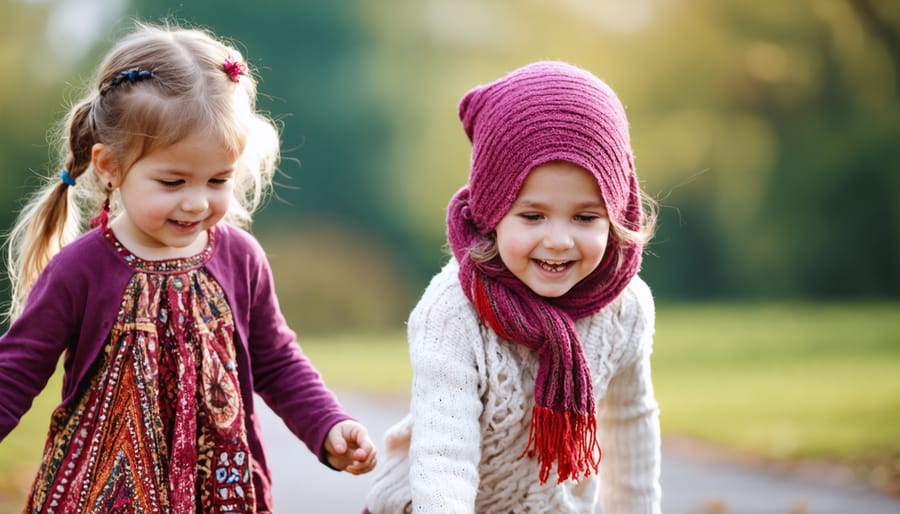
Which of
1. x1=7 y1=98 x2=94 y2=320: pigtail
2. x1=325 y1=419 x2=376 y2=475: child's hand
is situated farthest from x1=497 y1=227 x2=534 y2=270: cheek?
x1=7 y1=98 x2=94 y2=320: pigtail

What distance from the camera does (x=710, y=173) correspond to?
26.6 ft

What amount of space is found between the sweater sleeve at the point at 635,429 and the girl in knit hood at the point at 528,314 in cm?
1

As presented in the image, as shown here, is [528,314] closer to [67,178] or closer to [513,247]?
[513,247]

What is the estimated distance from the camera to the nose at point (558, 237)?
2475 millimetres

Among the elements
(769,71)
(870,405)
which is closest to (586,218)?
(870,405)

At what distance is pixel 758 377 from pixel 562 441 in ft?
15.6

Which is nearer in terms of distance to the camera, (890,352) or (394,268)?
(890,352)

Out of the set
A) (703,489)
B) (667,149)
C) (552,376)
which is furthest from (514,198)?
(667,149)

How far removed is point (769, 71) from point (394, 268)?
124 inches

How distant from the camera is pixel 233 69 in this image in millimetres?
2553

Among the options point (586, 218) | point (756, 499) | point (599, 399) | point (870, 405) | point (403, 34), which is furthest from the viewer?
point (403, 34)

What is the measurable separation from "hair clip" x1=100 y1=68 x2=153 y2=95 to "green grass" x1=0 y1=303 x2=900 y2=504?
2654mm

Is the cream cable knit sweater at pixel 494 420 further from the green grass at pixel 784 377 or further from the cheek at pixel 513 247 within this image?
the green grass at pixel 784 377

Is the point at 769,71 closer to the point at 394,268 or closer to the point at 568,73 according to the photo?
the point at 394,268
